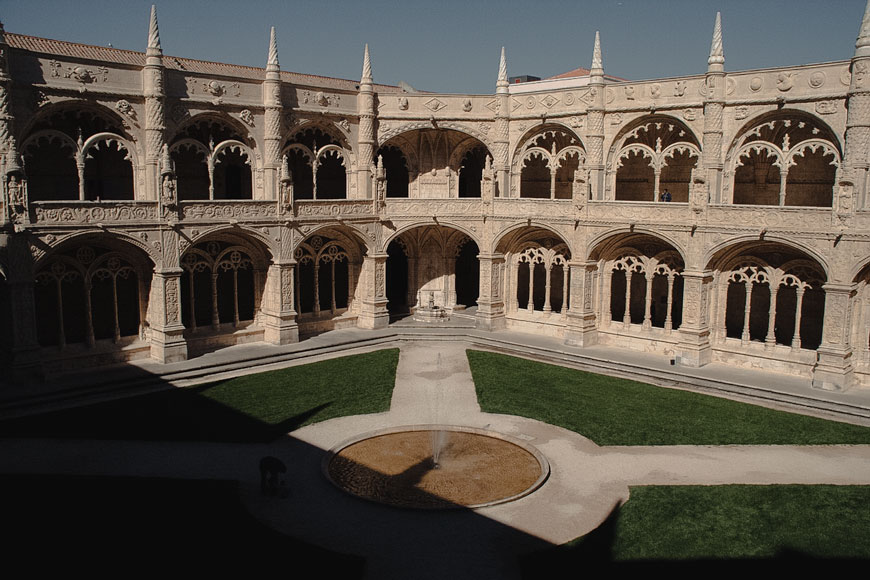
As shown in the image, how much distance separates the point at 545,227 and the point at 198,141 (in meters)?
13.4

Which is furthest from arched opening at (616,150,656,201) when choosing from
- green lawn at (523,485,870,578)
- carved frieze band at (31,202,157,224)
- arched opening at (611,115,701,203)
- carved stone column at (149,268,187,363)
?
carved frieze band at (31,202,157,224)

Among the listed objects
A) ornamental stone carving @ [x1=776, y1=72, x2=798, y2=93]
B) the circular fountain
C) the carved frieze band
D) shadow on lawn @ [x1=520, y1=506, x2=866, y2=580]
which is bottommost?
shadow on lawn @ [x1=520, y1=506, x2=866, y2=580]

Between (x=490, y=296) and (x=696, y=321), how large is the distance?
28.0 ft

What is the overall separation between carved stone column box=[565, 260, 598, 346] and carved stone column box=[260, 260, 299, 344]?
10.5 meters

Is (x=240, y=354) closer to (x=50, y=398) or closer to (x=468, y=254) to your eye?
(x=50, y=398)

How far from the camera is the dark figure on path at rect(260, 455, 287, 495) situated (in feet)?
52.2

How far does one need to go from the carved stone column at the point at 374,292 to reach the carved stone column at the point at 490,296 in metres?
3.97

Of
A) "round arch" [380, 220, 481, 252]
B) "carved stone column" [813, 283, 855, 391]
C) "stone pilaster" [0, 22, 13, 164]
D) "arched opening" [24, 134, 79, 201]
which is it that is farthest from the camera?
"round arch" [380, 220, 481, 252]

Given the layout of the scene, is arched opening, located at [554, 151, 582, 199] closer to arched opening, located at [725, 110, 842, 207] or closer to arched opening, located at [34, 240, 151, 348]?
arched opening, located at [725, 110, 842, 207]

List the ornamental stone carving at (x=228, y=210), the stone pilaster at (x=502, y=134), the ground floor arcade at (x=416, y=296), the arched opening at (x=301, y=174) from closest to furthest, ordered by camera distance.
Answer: the ground floor arcade at (x=416, y=296) → the ornamental stone carving at (x=228, y=210) → the stone pilaster at (x=502, y=134) → the arched opening at (x=301, y=174)

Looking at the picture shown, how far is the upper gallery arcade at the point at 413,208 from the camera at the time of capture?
23.5 metres

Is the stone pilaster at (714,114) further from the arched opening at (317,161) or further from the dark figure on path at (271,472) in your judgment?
the dark figure on path at (271,472)

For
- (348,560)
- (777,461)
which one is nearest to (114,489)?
(348,560)

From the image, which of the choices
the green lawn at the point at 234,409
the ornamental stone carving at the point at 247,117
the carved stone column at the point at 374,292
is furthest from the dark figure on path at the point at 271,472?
the ornamental stone carving at the point at 247,117
